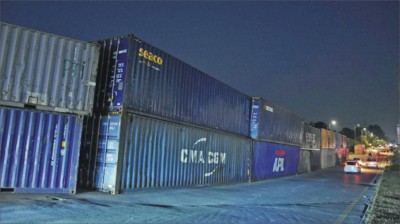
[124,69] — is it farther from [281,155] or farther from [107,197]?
[281,155]

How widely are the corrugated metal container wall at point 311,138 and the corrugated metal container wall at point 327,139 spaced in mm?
2438

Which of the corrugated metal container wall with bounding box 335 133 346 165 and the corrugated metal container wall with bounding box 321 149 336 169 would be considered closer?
the corrugated metal container wall with bounding box 321 149 336 169

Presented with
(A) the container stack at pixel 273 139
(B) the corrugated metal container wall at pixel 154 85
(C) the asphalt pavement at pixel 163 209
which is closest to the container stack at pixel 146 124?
(B) the corrugated metal container wall at pixel 154 85

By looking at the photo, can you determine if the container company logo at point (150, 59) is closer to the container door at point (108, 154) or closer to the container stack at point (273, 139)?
the container door at point (108, 154)

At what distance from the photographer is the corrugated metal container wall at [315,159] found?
3481cm

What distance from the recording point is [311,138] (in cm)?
3391

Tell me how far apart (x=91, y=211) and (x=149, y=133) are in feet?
14.8

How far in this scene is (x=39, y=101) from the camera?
31.6 ft

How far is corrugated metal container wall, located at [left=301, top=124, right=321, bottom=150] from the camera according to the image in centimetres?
3141

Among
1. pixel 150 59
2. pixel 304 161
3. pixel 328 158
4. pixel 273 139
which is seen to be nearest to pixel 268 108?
pixel 273 139

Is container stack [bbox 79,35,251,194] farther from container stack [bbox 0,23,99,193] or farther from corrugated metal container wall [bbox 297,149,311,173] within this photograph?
corrugated metal container wall [bbox 297,149,311,173]

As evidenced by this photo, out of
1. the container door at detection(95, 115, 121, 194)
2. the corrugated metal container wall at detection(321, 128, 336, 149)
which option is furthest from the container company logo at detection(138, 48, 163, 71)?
the corrugated metal container wall at detection(321, 128, 336, 149)

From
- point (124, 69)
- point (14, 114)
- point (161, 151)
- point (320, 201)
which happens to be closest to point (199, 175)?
point (161, 151)

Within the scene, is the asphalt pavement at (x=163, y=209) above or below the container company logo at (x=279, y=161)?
below
